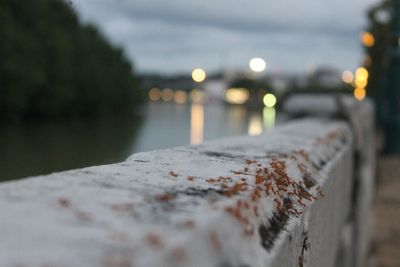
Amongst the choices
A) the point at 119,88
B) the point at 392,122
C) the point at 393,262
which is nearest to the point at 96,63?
the point at 119,88

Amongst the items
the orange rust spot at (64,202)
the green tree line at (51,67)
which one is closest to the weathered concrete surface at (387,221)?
the orange rust spot at (64,202)

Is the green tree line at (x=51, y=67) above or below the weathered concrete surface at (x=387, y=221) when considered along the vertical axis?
above

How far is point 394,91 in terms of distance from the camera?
1836cm

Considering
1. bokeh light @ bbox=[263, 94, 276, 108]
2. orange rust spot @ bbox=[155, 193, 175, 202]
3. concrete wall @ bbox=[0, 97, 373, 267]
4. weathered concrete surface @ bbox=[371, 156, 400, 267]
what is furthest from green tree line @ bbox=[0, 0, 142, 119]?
orange rust spot @ bbox=[155, 193, 175, 202]

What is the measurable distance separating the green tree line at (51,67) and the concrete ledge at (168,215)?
20.7 metres

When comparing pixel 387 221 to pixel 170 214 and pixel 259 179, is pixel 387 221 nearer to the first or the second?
pixel 259 179

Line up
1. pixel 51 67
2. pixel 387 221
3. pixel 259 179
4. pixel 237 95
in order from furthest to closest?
pixel 237 95 → pixel 51 67 → pixel 387 221 → pixel 259 179

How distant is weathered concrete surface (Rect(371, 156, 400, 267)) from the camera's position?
8102mm

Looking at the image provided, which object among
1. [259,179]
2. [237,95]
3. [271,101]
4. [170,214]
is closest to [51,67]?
[271,101]

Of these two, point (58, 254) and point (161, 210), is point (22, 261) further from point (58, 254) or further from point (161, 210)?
point (161, 210)

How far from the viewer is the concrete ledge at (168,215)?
3.54 ft

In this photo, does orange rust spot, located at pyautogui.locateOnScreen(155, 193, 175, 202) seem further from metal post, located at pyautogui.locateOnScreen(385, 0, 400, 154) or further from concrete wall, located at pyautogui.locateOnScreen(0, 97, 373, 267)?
metal post, located at pyautogui.locateOnScreen(385, 0, 400, 154)

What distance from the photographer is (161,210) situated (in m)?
1.34

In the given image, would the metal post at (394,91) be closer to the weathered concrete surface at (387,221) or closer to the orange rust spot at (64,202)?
the weathered concrete surface at (387,221)
